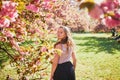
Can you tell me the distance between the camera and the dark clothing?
18.4ft

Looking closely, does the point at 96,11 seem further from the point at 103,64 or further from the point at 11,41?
the point at 103,64

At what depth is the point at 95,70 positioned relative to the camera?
12250mm

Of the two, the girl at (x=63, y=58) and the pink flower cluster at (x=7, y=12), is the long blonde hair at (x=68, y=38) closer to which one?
the girl at (x=63, y=58)

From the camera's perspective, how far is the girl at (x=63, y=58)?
17.3 feet

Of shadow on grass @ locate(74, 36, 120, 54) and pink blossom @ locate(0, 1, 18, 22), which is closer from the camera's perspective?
pink blossom @ locate(0, 1, 18, 22)

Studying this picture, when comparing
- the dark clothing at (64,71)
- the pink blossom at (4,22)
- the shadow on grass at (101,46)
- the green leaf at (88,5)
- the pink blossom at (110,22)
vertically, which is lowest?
the shadow on grass at (101,46)

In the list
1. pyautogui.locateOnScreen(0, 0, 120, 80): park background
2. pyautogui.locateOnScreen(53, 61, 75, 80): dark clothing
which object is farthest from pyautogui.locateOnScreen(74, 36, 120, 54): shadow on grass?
pyautogui.locateOnScreen(53, 61, 75, 80): dark clothing

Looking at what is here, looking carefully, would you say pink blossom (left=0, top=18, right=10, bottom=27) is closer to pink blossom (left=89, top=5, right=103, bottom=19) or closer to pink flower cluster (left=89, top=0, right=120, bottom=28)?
pink flower cluster (left=89, top=0, right=120, bottom=28)

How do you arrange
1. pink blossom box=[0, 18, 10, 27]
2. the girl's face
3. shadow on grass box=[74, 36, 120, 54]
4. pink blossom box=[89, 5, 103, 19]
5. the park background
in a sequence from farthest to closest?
shadow on grass box=[74, 36, 120, 54] < the girl's face < pink blossom box=[0, 18, 10, 27] < the park background < pink blossom box=[89, 5, 103, 19]

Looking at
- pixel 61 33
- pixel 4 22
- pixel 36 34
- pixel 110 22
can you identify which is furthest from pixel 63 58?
pixel 110 22

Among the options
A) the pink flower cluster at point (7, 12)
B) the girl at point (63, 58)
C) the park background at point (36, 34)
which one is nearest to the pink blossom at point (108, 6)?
the park background at point (36, 34)

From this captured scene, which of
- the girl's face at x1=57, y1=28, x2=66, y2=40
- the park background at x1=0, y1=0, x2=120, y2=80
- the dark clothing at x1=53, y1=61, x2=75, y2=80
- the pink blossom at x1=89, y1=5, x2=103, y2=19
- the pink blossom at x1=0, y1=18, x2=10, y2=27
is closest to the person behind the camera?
the pink blossom at x1=89, y1=5, x2=103, y2=19

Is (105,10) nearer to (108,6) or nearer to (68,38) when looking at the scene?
(108,6)

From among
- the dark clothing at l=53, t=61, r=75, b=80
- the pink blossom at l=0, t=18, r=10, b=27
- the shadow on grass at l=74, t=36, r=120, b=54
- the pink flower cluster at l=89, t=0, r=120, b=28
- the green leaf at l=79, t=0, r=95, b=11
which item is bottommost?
the shadow on grass at l=74, t=36, r=120, b=54
